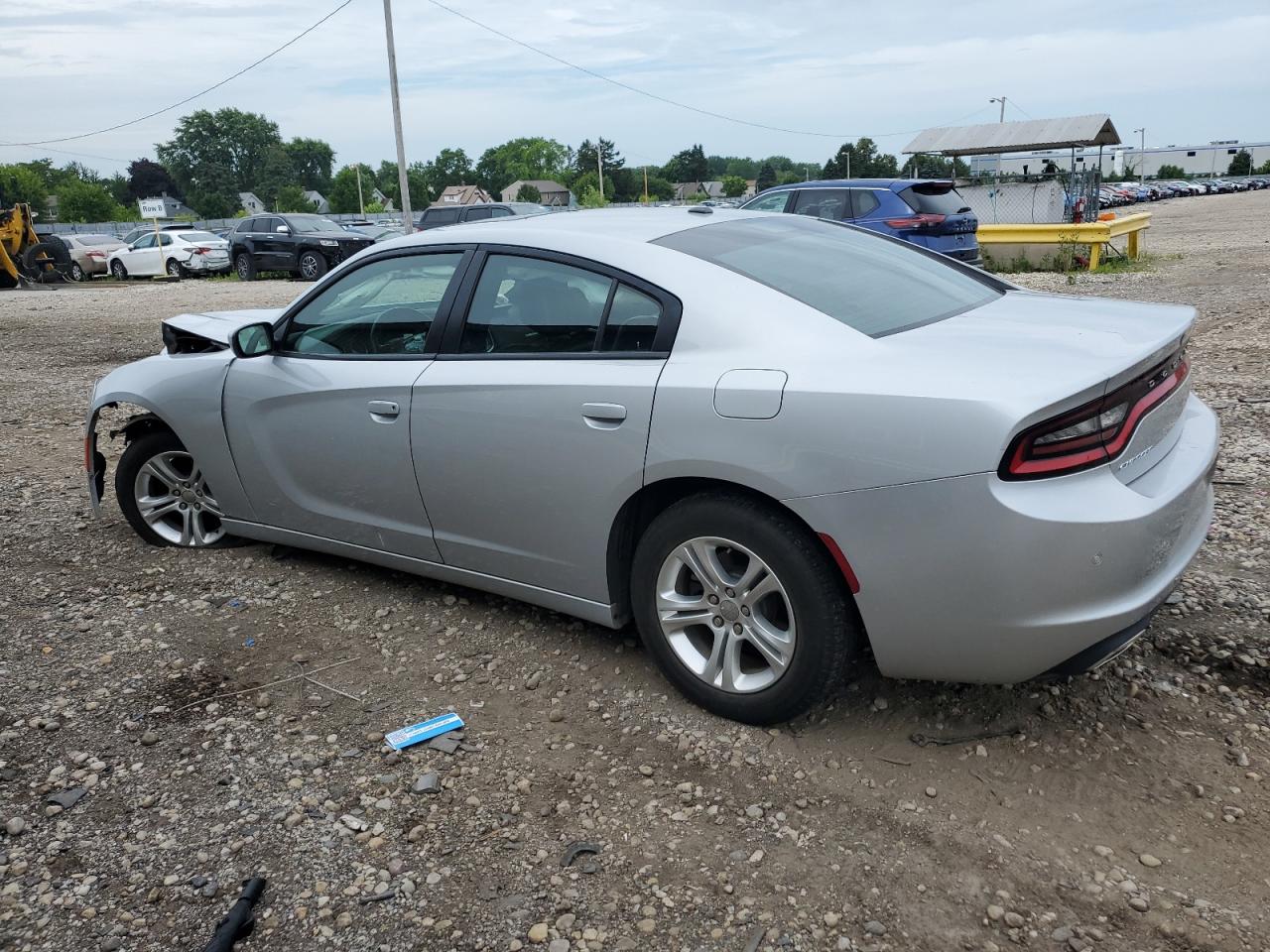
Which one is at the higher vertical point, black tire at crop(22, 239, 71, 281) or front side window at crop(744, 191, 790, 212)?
front side window at crop(744, 191, 790, 212)

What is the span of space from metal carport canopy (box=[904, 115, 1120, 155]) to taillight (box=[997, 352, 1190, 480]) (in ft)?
86.2

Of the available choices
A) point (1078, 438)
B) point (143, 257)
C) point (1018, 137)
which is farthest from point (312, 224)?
point (1078, 438)

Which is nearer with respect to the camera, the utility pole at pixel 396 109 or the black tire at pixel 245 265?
the black tire at pixel 245 265

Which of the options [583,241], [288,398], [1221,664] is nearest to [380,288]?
[288,398]

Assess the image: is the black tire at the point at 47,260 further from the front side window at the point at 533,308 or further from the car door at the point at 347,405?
the front side window at the point at 533,308

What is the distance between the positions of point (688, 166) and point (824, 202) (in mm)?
108247

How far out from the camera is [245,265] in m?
24.2

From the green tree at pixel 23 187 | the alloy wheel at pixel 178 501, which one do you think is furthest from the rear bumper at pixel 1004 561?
the green tree at pixel 23 187

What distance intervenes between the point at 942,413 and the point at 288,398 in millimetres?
2754

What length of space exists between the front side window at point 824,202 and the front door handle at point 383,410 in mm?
11523

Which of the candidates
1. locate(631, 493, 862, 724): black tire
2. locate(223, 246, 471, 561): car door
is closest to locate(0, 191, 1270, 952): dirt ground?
locate(631, 493, 862, 724): black tire

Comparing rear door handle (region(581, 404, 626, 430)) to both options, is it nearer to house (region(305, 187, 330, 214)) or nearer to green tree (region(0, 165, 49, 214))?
green tree (region(0, 165, 49, 214))

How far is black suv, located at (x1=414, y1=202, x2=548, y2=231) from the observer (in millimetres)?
21145

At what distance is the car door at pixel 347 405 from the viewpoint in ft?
12.7
